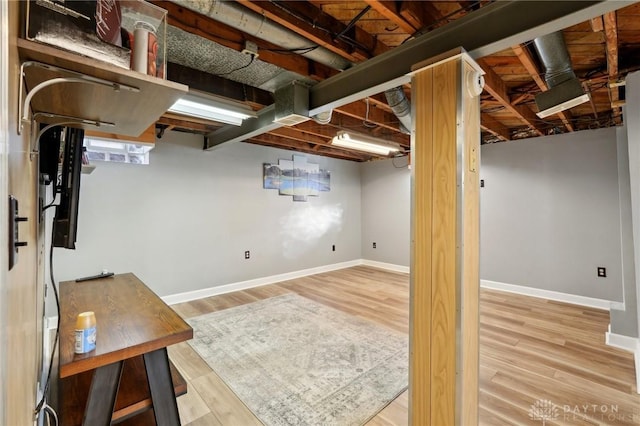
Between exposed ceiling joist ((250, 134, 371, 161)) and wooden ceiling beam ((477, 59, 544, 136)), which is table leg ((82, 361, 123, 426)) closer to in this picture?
wooden ceiling beam ((477, 59, 544, 136))

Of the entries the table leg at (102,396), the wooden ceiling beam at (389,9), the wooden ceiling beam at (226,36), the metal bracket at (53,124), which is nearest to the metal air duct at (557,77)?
the wooden ceiling beam at (389,9)

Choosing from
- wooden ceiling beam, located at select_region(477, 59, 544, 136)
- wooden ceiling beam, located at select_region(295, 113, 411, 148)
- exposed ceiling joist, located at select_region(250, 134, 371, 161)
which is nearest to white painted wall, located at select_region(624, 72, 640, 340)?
wooden ceiling beam, located at select_region(477, 59, 544, 136)

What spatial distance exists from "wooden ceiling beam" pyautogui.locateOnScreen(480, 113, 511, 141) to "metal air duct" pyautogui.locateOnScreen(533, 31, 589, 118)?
1.46 m

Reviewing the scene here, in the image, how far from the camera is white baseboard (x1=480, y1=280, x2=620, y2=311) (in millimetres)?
3773

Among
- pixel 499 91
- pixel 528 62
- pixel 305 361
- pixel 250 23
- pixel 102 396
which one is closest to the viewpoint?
pixel 102 396

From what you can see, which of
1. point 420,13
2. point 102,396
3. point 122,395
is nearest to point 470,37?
point 420,13

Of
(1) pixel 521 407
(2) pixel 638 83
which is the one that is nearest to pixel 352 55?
(2) pixel 638 83

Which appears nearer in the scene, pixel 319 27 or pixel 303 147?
pixel 319 27

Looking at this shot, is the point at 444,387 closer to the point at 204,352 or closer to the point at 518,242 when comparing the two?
the point at 204,352

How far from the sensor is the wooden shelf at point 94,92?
738 mm

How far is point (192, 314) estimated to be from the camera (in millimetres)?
3641

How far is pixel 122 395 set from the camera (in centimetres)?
141

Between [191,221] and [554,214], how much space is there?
5.24 meters

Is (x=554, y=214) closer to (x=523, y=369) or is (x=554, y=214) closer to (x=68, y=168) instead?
(x=523, y=369)
